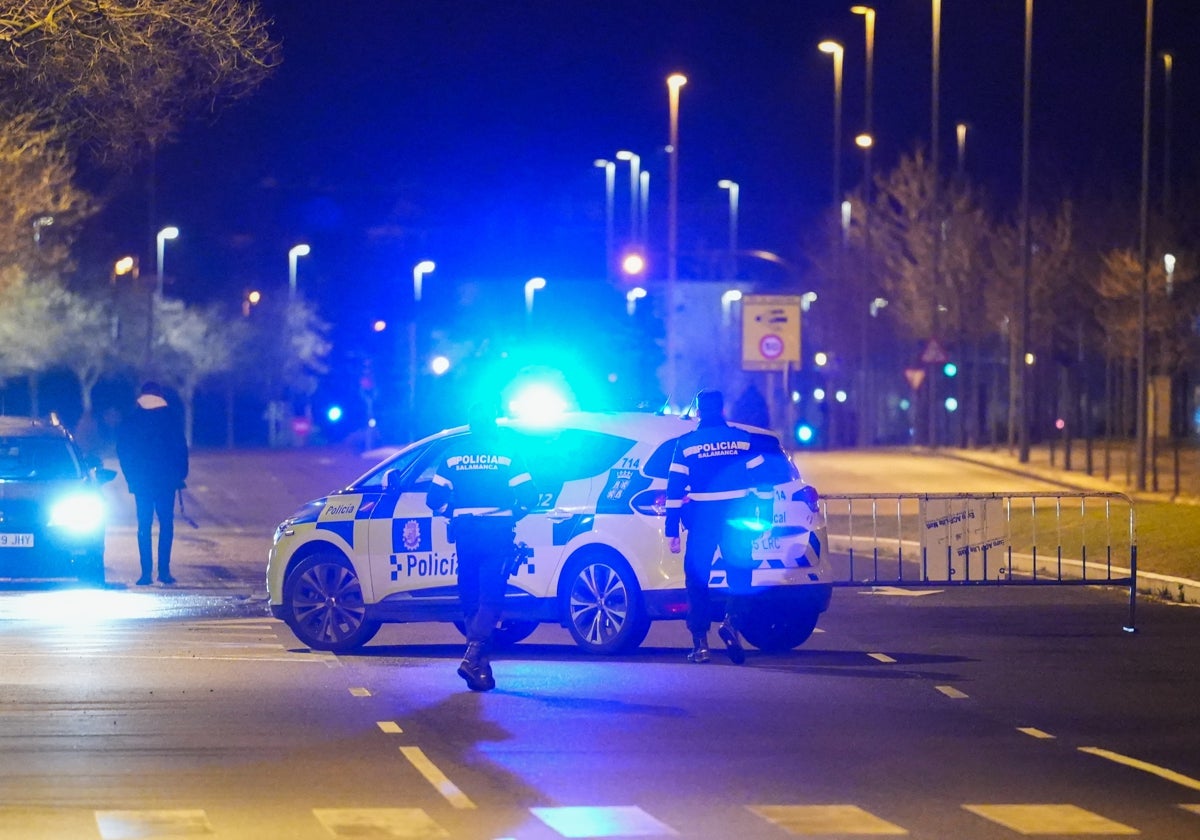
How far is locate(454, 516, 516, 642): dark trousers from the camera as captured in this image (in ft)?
42.6

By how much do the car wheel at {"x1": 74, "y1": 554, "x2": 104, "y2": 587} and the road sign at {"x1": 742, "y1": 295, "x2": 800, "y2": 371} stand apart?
15368 mm

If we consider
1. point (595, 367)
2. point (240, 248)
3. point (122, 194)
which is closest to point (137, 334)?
point (240, 248)

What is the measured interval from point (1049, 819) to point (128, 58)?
14.4m

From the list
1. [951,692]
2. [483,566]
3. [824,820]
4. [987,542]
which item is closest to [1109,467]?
[987,542]

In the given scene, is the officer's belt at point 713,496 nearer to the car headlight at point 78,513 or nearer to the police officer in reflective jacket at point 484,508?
the police officer in reflective jacket at point 484,508

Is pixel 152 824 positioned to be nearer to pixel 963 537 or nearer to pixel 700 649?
pixel 700 649

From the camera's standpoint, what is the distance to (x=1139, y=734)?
1134cm

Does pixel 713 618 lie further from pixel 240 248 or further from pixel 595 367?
pixel 595 367

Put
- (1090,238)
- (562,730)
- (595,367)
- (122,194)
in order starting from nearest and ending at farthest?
1. (562,730)
2. (122,194)
3. (1090,238)
4. (595,367)

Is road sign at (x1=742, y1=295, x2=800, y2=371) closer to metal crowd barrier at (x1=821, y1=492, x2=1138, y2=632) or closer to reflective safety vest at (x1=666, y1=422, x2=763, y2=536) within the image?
metal crowd barrier at (x1=821, y1=492, x2=1138, y2=632)

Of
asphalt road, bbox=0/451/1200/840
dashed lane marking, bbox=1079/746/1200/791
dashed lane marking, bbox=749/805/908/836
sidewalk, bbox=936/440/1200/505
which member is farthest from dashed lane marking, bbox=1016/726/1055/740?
sidewalk, bbox=936/440/1200/505

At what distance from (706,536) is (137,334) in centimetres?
6061

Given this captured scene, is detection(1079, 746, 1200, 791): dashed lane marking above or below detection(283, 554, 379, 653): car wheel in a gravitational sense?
below

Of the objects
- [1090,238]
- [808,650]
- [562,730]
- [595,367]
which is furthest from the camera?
[595,367]
